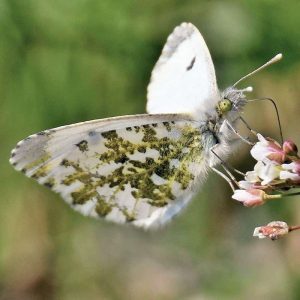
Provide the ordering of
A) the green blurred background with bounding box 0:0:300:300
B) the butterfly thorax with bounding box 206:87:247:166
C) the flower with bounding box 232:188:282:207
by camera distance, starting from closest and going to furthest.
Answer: the flower with bounding box 232:188:282:207 → the butterfly thorax with bounding box 206:87:247:166 → the green blurred background with bounding box 0:0:300:300

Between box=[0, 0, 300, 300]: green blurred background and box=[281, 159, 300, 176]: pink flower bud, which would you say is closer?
box=[281, 159, 300, 176]: pink flower bud

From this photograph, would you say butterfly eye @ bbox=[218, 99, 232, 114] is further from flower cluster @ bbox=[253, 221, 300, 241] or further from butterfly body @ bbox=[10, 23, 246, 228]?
flower cluster @ bbox=[253, 221, 300, 241]

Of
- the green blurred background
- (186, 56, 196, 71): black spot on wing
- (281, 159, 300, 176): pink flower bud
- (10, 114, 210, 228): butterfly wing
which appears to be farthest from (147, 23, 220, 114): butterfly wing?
the green blurred background

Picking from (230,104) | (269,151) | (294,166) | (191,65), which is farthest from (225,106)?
(294,166)

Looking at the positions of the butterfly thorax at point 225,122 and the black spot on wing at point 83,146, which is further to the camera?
the black spot on wing at point 83,146

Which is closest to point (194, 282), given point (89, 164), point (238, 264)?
point (238, 264)

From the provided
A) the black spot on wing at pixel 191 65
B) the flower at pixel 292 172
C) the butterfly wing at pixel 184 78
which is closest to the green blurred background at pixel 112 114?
the butterfly wing at pixel 184 78

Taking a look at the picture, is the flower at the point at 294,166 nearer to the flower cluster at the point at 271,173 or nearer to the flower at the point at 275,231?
the flower cluster at the point at 271,173

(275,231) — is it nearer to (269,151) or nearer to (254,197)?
(254,197)
